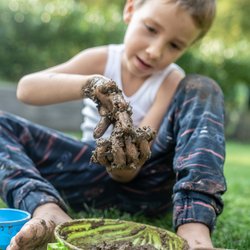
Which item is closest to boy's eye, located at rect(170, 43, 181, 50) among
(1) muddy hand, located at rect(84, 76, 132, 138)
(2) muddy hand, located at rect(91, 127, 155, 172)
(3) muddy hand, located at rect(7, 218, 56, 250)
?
(1) muddy hand, located at rect(84, 76, 132, 138)

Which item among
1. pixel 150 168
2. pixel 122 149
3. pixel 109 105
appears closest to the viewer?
pixel 122 149

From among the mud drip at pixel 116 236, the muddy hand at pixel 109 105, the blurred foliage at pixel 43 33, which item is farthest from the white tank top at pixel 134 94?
the blurred foliage at pixel 43 33

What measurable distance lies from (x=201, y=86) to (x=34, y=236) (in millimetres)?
819

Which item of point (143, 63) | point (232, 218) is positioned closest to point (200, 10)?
point (143, 63)

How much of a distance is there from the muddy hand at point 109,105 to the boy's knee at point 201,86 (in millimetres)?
420

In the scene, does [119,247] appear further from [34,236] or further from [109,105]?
[109,105]

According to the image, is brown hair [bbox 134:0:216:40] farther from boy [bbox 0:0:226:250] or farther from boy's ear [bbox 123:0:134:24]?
boy's ear [bbox 123:0:134:24]

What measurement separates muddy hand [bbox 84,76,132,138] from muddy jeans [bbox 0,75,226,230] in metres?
0.33

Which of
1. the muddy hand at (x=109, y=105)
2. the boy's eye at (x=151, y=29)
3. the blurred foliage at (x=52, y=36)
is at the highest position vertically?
the boy's eye at (x=151, y=29)

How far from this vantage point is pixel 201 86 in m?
1.90

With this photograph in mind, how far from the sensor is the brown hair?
210 cm

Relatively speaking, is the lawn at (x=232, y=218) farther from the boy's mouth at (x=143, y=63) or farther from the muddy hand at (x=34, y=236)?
the muddy hand at (x=34, y=236)

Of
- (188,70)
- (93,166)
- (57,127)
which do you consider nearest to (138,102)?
(93,166)

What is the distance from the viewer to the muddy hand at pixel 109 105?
4.63 feet
